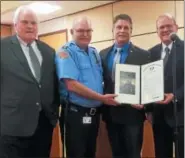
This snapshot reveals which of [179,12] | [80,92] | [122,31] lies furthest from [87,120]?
[179,12]

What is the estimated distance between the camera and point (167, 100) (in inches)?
100

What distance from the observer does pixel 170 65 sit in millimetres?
2643

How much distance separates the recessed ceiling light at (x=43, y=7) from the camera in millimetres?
6016

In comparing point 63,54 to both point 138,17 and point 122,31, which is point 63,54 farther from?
point 138,17

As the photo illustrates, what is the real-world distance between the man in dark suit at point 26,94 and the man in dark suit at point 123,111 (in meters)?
0.43

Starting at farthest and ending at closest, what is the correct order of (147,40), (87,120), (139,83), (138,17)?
(138,17), (147,40), (139,83), (87,120)

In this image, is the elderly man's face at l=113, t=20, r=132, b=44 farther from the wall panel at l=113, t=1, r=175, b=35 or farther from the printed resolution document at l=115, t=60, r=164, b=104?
the wall panel at l=113, t=1, r=175, b=35

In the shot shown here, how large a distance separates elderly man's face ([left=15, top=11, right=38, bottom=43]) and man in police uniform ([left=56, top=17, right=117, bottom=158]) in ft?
0.83

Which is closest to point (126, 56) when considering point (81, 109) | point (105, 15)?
point (81, 109)

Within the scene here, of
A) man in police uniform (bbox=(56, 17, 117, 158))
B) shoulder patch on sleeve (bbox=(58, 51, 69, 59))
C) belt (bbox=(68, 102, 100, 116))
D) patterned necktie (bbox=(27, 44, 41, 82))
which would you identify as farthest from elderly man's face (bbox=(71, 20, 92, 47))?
A: belt (bbox=(68, 102, 100, 116))

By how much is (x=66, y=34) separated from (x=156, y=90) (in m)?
4.71

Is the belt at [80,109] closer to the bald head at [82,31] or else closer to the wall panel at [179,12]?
the bald head at [82,31]

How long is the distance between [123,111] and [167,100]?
339mm

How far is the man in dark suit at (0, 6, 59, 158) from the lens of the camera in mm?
2371
